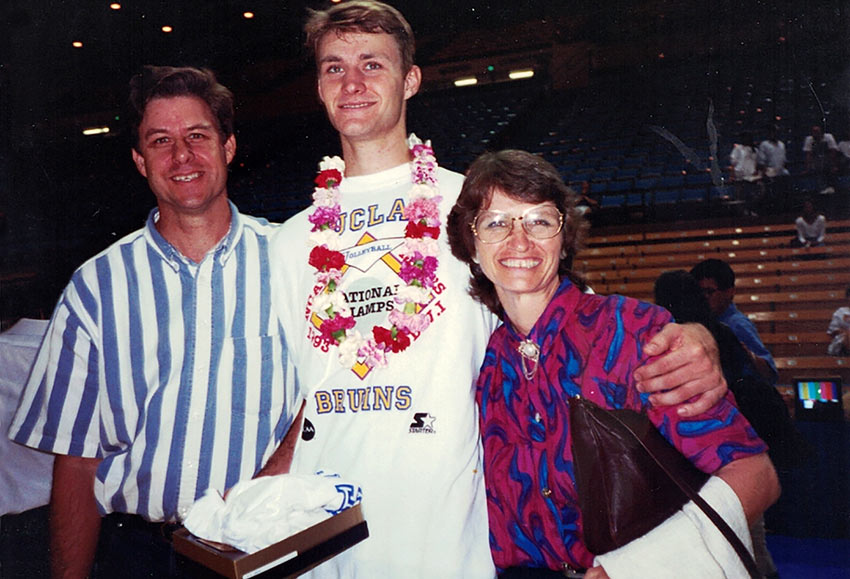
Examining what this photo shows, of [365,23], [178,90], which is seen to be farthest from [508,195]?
[178,90]

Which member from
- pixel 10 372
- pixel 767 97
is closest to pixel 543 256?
pixel 767 97

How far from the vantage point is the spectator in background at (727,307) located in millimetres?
1845

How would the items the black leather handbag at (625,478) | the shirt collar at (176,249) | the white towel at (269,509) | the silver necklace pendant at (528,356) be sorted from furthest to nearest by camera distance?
1. the shirt collar at (176,249)
2. the white towel at (269,509)
3. the silver necklace pendant at (528,356)
4. the black leather handbag at (625,478)

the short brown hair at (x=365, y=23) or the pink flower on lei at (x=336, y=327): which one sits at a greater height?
the short brown hair at (x=365, y=23)

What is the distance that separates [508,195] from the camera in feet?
5.10

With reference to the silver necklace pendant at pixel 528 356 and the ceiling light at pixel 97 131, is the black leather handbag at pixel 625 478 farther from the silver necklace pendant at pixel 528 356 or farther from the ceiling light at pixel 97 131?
the ceiling light at pixel 97 131

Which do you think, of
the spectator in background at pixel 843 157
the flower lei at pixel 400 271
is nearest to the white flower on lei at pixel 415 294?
the flower lei at pixel 400 271

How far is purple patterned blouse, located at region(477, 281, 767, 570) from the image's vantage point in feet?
4.58

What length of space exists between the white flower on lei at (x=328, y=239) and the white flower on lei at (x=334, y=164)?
217 mm

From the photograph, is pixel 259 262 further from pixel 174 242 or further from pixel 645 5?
pixel 645 5

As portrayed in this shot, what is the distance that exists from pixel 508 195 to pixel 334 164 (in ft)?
2.28

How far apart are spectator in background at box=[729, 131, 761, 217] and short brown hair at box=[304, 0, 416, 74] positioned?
1.06 metres

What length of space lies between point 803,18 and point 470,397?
5.05 ft

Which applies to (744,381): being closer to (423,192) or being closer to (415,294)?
(415,294)
